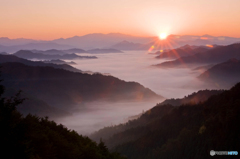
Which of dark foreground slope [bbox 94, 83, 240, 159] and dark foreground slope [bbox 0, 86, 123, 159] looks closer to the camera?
dark foreground slope [bbox 0, 86, 123, 159]

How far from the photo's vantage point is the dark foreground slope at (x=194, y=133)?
69.6 m

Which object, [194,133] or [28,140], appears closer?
[28,140]

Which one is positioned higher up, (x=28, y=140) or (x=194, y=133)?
(x=28, y=140)

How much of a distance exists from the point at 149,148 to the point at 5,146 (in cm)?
8496

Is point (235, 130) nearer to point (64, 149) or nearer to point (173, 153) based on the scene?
point (173, 153)

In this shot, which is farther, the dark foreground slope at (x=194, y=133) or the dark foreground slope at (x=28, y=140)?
the dark foreground slope at (x=194, y=133)

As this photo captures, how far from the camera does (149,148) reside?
322ft

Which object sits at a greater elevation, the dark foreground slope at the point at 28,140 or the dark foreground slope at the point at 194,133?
the dark foreground slope at the point at 28,140

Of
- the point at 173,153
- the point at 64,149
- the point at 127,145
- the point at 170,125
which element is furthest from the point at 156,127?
the point at 64,149

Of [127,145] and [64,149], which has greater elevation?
[64,149]

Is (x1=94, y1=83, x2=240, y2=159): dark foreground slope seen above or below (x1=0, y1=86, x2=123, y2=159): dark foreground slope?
below

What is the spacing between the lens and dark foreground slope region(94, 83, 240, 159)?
69569 mm

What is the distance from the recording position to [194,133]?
8338 cm

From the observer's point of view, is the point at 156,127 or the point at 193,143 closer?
the point at 193,143
